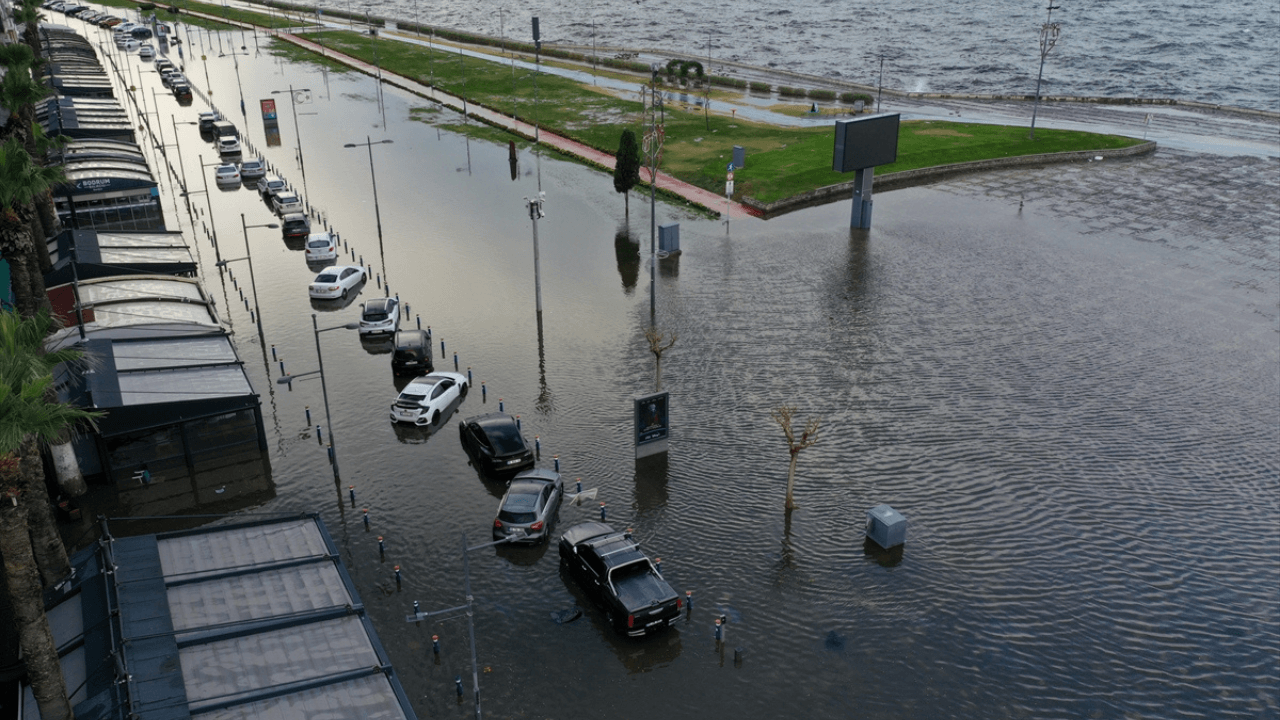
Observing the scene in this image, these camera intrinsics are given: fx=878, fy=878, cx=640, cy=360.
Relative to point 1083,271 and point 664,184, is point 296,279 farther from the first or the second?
point 1083,271

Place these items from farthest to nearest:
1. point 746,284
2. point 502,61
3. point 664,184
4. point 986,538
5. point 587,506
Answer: point 502,61 → point 664,184 → point 746,284 → point 587,506 → point 986,538

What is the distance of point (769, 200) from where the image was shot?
66188mm

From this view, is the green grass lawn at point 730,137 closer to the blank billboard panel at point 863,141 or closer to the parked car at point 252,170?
the blank billboard panel at point 863,141

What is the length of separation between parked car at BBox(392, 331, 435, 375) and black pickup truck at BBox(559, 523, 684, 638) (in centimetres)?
1513

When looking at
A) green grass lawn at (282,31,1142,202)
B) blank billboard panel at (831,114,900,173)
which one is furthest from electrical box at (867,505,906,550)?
green grass lawn at (282,31,1142,202)

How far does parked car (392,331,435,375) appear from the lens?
38500 mm

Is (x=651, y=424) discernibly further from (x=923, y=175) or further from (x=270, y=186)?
(x=923, y=175)

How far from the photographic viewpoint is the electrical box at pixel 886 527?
26.9 meters

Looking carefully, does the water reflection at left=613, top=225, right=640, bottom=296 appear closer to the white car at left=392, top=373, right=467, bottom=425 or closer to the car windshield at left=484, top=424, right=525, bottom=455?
the white car at left=392, top=373, right=467, bottom=425

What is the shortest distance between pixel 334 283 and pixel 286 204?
19.1m

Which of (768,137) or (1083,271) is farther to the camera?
(768,137)

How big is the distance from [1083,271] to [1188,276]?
581cm

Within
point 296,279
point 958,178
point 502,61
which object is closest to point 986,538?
point 296,279

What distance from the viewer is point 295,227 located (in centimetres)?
5844
